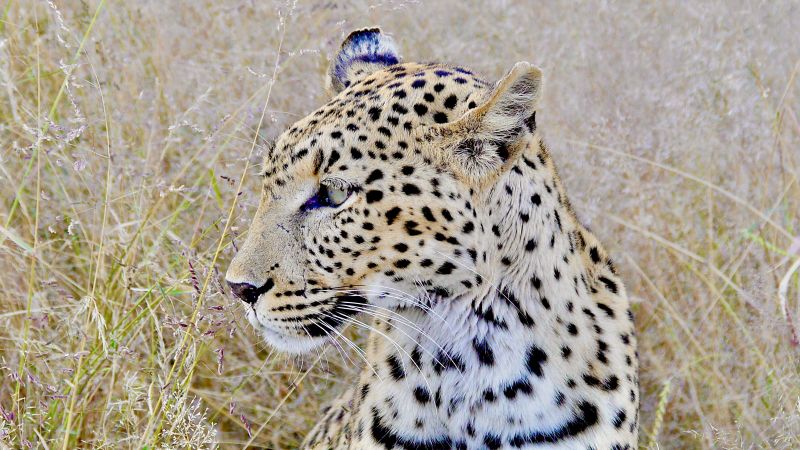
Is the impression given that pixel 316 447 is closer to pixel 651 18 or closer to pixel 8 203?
pixel 8 203

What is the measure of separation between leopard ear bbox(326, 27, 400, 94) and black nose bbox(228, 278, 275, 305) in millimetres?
831

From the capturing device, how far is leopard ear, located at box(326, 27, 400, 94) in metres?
3.32

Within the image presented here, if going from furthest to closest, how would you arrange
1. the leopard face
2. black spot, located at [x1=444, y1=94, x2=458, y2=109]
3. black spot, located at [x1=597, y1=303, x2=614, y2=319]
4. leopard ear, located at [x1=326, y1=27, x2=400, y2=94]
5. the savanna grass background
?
1. the savanna grass background
2. leopard ear, located at [x1=326, y1=27, x2=400, y2=94]
3. black spot, located at [x1=597, y1=303, x2=614, y2=319]
4. black spot, located at [x1=444, y1=94, x2=458, y2=109]
5. the leopard face

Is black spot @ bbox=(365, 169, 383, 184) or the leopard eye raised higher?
black spot @ bbox=(365, 169, 383, 184)

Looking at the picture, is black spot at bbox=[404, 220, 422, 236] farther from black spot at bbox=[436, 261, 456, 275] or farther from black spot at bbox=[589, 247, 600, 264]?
black spot at bbox=[589, 247, 600, 264]

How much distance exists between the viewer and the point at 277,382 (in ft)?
13.7

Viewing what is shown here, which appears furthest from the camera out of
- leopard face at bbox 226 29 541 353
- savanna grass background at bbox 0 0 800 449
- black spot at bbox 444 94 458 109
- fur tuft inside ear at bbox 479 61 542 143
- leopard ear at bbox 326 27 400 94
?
savanna grass background at bbox 0 0 800 449

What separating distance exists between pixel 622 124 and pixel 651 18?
Result: 127 cm

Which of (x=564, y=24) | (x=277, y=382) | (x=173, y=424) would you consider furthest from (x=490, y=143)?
(x=564, y=24)

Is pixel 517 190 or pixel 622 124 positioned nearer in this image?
pixel 517 190

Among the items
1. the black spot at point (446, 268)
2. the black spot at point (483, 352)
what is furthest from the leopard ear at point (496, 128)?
the black spot at point (483, 352)

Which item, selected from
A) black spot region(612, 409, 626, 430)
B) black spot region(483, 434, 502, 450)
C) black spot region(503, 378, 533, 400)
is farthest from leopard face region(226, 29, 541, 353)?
black spot region(612, 409, 626, 430)

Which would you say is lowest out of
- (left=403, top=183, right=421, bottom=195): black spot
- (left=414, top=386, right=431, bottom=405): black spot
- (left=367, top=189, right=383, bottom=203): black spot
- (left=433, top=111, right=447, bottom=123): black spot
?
(left=414, top=386, right=431, bottom=405): black spot

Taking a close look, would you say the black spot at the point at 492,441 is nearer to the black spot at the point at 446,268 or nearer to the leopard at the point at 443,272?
the leopard at the point at 443,272
